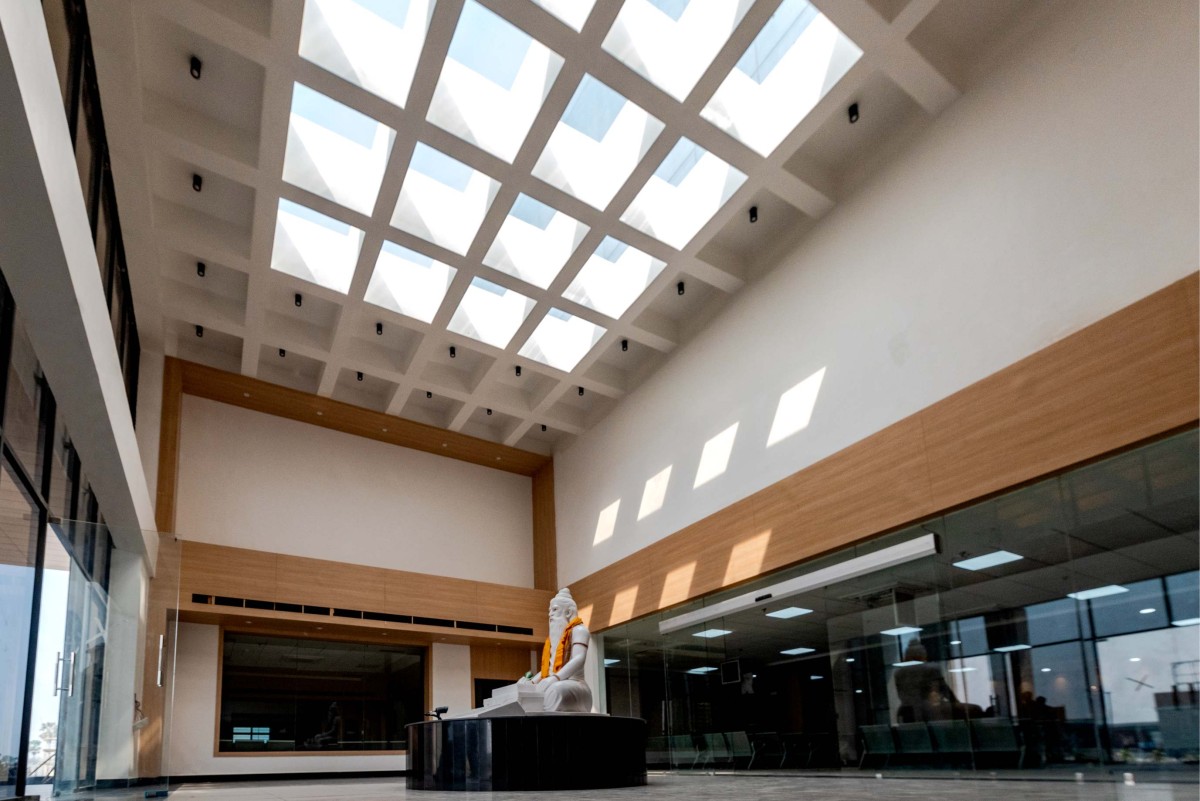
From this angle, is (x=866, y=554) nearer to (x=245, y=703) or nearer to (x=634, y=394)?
(x=634, y=394)

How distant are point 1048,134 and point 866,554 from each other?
18.3ft

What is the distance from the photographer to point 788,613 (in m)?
13.1

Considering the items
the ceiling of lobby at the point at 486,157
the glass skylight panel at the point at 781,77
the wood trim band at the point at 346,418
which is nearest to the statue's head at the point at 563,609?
the ceiling of lobby at the point at 486,157

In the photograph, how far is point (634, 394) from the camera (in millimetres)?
18266

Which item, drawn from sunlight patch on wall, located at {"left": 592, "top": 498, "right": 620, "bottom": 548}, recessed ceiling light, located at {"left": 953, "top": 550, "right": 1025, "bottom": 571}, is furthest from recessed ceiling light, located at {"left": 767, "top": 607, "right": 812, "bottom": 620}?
sunlight patch on wall, located at {"left": 592, "top": 498, "right": 620, "bottom": 548}

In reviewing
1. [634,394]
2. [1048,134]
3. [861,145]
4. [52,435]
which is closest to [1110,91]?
[1048,134]

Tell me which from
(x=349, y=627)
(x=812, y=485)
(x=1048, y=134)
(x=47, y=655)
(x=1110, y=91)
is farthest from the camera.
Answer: (x=349, y=627)

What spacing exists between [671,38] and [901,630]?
26.1 ft

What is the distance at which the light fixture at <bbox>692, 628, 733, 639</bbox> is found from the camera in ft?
47.5

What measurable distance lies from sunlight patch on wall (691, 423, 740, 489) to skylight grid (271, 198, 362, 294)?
6668 mm

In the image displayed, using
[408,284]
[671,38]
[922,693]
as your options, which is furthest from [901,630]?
[408,284]

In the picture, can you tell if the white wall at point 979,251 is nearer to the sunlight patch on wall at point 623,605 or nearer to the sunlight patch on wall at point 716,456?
the sunlight patch on wall at point 716,456

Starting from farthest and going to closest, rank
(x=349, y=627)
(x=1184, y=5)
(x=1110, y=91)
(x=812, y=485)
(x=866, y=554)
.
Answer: (x=349, y=627)
(x=812, y=485)
(x=866, y=554)
(x=1110, y=91)
(x=1184, y=5)

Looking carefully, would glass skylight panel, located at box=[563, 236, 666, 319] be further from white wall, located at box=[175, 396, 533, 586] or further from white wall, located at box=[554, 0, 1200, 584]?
white wall, located at box=[175, 396, 533, 586]
